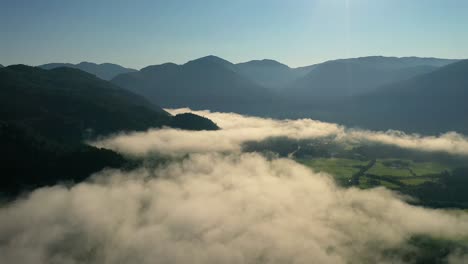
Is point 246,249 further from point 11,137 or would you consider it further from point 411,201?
point 11,137

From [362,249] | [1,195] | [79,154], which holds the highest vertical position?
[79,154]

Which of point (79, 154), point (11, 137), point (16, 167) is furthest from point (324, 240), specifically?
point (11, 137)

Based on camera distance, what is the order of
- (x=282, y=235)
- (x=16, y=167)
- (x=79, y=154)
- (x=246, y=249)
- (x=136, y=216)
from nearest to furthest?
(x=246, y=249), (x=282, y=235), (x=136, y=216), (x=16, y=167), (x=79, y=154)

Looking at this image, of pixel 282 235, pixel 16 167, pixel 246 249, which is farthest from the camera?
pixel 16 167

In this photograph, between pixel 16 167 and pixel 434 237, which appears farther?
pixel 16 167

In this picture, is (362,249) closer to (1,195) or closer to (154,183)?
(154,183)

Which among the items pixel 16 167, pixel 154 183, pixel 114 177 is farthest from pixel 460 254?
pixel 16 167

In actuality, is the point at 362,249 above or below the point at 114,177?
below

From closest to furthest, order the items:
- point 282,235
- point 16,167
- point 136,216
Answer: point 282,235, point 136,216, point 16,167

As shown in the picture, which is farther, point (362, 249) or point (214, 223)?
point (214, 223)
